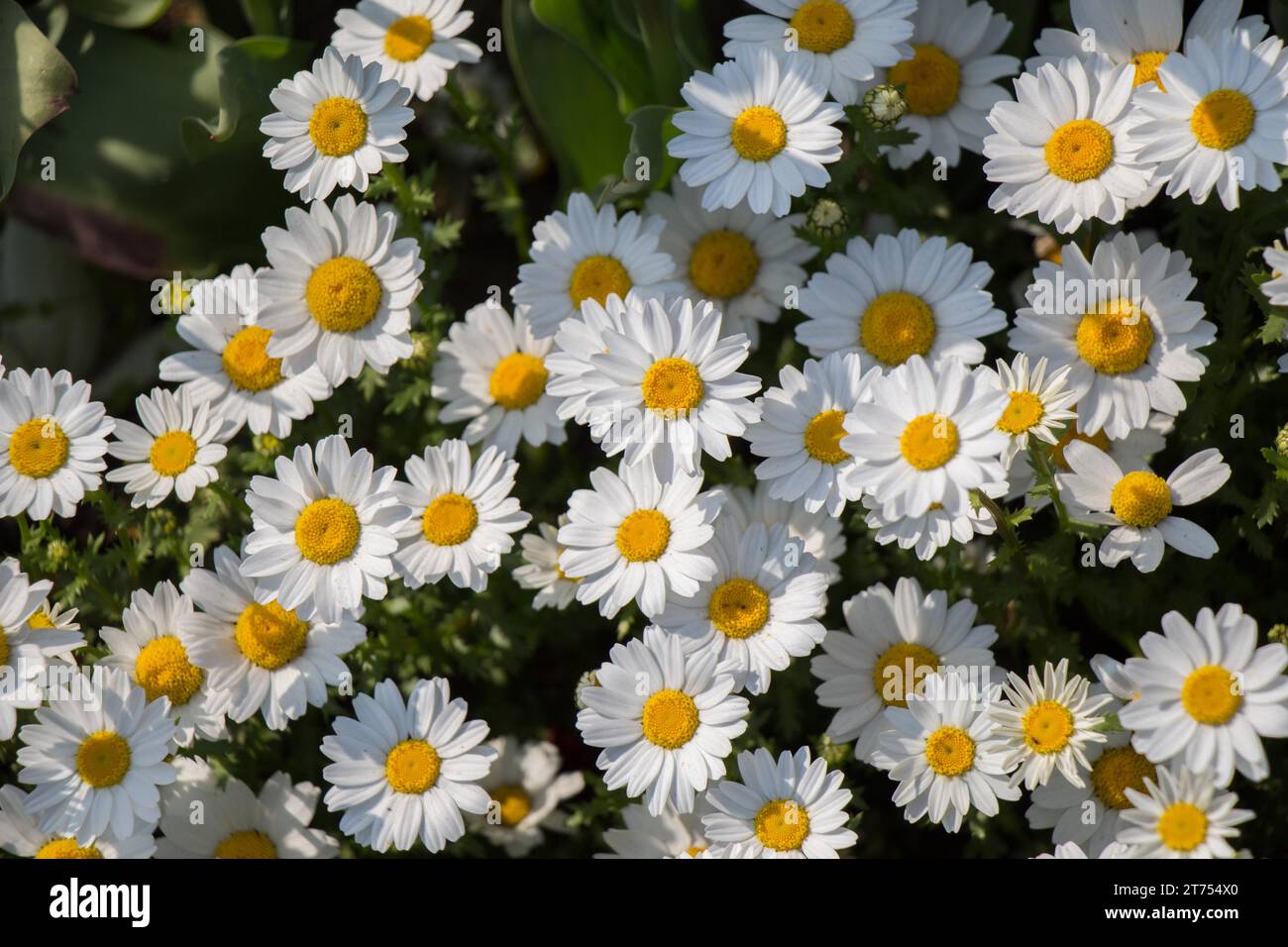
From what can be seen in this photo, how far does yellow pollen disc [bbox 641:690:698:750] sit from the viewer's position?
2434 mm

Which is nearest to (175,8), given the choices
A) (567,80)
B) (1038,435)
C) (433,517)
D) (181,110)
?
(181,110)

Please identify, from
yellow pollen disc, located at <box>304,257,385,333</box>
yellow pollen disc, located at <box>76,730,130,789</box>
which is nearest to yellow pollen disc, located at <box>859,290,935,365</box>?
yellow pollen disc, located at <box>304,257,385,333</box>

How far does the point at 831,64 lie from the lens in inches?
106

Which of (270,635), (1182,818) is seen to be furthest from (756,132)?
(1182,818)

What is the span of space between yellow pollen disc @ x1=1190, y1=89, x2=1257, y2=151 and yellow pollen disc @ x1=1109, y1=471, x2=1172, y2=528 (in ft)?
2.14

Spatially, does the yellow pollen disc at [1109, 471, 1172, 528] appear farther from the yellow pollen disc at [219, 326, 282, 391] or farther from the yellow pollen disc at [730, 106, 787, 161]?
the yellow pollen disc at [219, 326, 282, 391]

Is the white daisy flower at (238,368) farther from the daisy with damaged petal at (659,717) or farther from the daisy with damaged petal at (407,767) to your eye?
→ the daisy with damaged petal at (659,717)

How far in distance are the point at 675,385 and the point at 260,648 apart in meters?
1.00

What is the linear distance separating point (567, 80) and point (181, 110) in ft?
3.19

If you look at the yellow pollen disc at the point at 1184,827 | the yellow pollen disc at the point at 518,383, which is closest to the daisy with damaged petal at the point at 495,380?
the yellow pollen disc at the point at 518,383

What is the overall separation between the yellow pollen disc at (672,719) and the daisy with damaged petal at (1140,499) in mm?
847

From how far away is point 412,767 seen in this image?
8.27ft

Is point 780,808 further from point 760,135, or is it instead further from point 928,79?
point 928,79

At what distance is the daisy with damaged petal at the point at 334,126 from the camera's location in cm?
267
